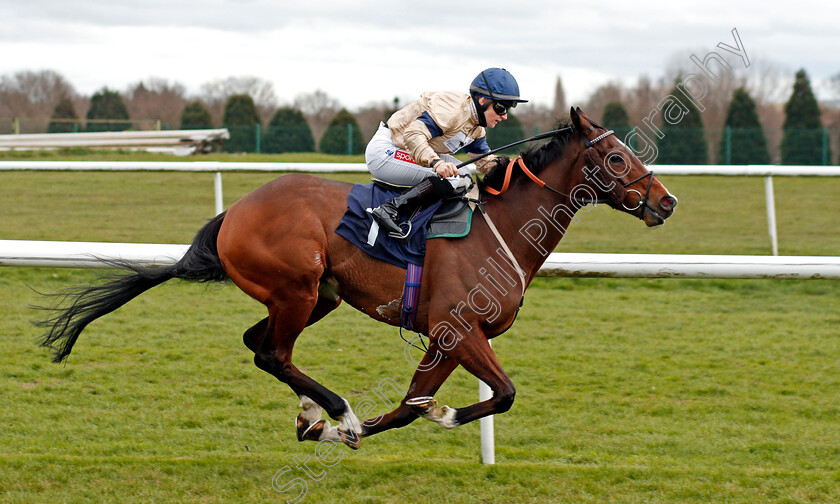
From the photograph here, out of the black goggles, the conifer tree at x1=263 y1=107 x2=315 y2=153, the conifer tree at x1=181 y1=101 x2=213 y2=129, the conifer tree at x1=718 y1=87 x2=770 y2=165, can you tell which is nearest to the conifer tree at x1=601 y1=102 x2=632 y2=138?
the conifer tree at x1=718 y1=87 x2=770 y2=165

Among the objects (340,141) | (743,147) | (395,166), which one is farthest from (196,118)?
(395,166)

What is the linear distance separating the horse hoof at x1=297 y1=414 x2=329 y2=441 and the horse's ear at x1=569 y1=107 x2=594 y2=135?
170 cm

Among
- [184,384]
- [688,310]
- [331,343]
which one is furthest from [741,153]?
[184,384]

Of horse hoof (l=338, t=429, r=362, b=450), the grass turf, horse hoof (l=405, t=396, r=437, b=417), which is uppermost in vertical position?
horse hoof (l=405, t=396, r=437, b=417)

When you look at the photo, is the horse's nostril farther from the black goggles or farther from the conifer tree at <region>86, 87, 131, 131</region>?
the conifer tree at <region>86, 87, 131, 131</region>

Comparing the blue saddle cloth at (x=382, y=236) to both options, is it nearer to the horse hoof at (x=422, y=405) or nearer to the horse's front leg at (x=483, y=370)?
the horse's front leg at (x=483, y=370)

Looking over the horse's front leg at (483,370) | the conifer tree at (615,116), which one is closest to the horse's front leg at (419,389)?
the horse's front leg at (483,370)

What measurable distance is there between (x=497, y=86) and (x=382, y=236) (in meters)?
0.81

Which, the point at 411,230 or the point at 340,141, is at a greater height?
the point at 411,230

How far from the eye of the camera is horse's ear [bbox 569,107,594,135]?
3.51 m

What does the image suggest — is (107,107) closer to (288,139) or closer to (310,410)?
(288,139)

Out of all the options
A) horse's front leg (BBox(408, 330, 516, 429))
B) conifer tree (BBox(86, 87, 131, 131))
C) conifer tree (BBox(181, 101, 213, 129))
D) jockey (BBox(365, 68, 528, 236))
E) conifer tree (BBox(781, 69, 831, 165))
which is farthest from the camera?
conifer tree (BBox(86, 87, 131, 131))

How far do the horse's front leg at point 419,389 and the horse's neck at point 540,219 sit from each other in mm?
544

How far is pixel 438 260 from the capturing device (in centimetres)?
348
